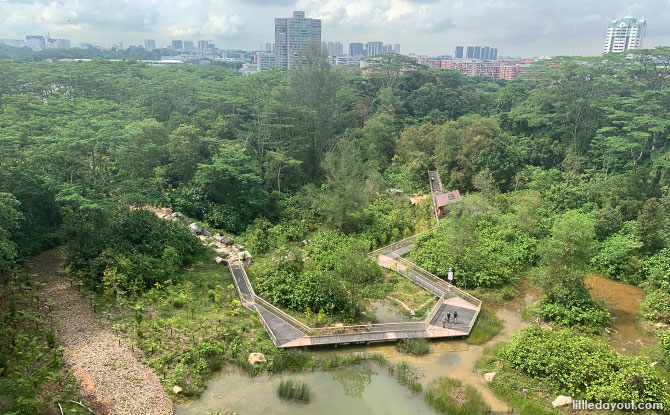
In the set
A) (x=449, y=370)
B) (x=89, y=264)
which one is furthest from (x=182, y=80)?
(x=449, y=370)

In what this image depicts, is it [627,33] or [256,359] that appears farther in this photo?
[627,33]

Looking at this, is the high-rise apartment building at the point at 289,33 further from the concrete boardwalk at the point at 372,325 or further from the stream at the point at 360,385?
the stream at the point at 360,385

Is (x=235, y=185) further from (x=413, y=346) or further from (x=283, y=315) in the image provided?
(x=413, y=346)

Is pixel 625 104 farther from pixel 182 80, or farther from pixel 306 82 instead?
pixel 182 80

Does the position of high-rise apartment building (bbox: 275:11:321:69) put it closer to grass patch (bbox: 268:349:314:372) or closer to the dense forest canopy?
the dense forest canopy

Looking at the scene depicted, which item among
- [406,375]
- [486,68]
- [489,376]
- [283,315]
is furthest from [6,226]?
[486,68]

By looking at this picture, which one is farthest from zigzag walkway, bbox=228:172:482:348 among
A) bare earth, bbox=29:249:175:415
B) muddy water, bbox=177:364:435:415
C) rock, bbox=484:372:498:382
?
bare earth, bbox=29:249:175:415
